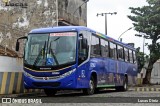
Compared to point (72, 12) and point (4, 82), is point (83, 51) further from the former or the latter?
point (72, 12)

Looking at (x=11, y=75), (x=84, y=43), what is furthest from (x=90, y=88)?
(x=11, y=75)

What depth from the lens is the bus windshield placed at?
1664 centimetres

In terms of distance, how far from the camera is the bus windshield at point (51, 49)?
16.6 m

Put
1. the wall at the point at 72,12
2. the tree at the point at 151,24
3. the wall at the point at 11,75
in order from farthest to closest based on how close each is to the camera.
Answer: the tree at the point at 151,24
the wall at the point at 72,12
the wall at the point at 11,75

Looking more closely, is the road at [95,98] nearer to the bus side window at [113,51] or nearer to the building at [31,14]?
the bus side window at [113,51]

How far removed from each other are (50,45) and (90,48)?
6.96ft

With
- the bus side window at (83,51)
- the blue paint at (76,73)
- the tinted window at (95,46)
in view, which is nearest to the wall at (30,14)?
the blue paint at (76,73)

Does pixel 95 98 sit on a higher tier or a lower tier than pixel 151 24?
lower

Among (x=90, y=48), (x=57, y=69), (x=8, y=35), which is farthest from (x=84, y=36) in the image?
(x=8, y=35)

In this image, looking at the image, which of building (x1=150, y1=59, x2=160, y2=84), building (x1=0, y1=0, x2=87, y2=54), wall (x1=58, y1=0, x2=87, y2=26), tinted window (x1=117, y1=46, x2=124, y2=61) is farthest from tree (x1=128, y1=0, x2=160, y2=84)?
building (x1=150, y1=59, x2=160, y2=84)

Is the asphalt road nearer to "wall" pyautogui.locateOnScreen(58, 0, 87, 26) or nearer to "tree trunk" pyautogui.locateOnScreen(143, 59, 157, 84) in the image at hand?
Result: "wall" pyautogui.locateOnScreen(58, 0, 87, 26)

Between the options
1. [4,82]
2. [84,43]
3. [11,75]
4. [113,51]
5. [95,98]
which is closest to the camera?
[95,98]

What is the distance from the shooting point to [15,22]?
36.7 meters

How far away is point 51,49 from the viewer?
55.3ft
